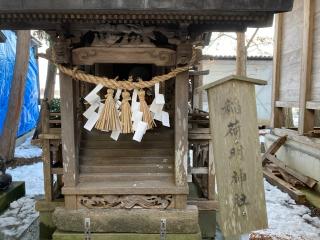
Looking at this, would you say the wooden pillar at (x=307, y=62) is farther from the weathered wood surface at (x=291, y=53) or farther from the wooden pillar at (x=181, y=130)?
the wooden pillar at (x=181, y=130)

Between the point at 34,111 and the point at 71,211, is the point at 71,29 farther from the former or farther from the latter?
the point at 34,111

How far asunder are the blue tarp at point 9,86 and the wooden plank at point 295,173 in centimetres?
916

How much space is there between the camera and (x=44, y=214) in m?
5.87

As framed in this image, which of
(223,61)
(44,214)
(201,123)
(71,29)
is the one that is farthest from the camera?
(223,61)

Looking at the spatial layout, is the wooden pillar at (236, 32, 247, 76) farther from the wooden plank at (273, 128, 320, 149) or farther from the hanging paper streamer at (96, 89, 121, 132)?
the hanging paper streamer at (96, 89, 121, 132)

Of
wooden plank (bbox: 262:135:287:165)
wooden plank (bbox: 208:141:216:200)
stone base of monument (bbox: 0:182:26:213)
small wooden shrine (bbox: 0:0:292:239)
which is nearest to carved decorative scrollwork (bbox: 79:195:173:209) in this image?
small wooden shrine (bbox: 0:0:292:239)

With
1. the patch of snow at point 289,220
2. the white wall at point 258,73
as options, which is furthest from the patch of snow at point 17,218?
the white wall at point 258,73

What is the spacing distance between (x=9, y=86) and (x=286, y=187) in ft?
34.9

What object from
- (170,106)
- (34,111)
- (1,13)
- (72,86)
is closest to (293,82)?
(170,106)

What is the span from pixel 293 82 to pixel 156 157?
623 cm

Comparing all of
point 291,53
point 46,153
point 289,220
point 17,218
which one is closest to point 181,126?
point 46,153

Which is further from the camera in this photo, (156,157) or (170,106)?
(170,106)

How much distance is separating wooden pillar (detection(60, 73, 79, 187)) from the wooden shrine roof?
39.1 inches

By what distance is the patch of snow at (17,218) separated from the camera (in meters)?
6.05
